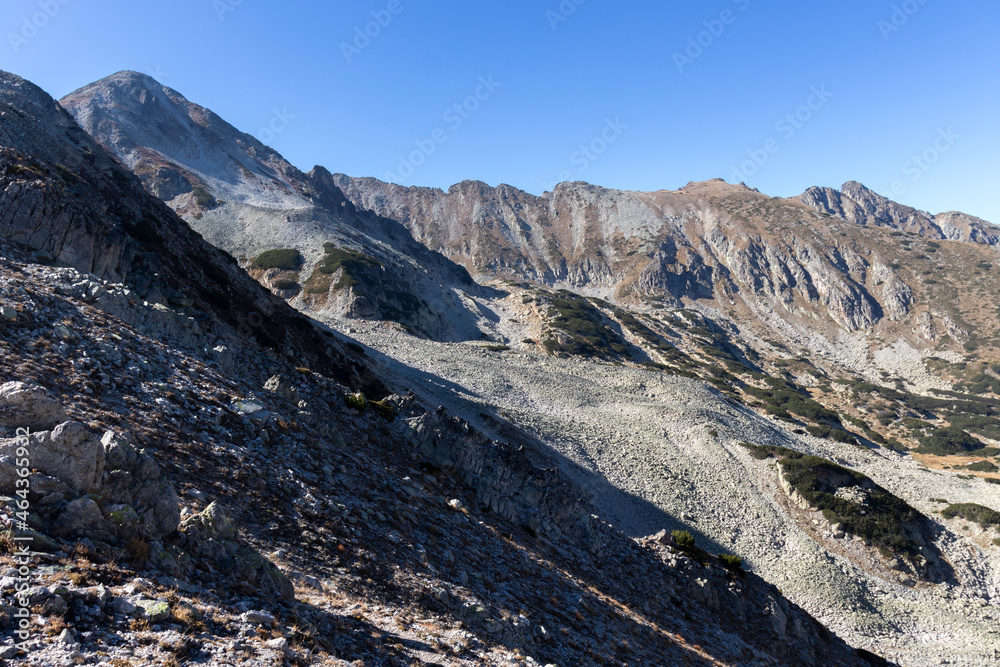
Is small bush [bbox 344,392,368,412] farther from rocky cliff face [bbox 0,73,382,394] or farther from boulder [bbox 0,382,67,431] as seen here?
boulder [bbox 0,382,67,431]

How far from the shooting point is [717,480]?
149 feet

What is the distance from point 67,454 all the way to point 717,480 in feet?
158

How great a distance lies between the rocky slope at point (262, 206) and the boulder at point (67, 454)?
74.6m

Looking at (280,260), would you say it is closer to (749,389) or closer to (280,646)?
(749,389)

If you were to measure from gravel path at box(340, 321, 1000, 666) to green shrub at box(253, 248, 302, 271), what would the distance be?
36.5 meters

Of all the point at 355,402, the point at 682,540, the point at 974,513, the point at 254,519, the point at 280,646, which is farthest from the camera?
the point at 974,513

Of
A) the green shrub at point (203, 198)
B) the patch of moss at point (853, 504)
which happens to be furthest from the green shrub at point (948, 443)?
the green shrub at point (203, 198)

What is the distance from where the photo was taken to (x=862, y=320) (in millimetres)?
173250

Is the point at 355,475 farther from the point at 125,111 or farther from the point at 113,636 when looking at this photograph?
the point at 125,111

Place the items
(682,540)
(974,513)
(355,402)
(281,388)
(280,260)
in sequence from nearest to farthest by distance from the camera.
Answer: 1. (281,388)
2. (355,402)
3. (682,540)
4. (974,513)
5. (280,260)

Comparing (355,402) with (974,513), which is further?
(974,513)

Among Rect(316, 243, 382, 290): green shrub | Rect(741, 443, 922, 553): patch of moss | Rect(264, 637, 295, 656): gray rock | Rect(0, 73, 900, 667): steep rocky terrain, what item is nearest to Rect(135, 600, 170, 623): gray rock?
Rect(0, 73, 900, 667): steep rocky terrain

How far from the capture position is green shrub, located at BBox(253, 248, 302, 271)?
95.9 m

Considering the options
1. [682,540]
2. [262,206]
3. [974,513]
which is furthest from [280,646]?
[262,206]
